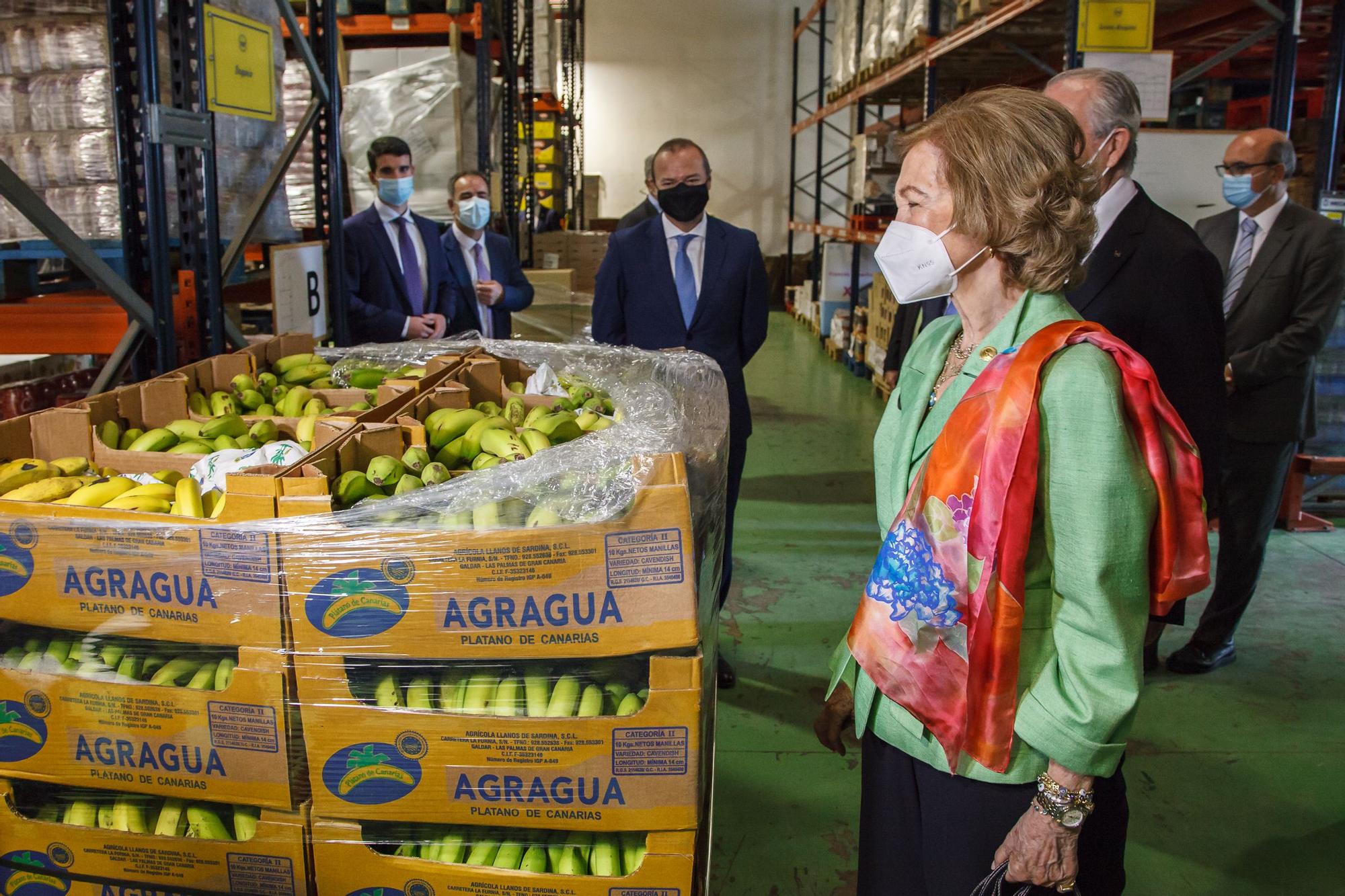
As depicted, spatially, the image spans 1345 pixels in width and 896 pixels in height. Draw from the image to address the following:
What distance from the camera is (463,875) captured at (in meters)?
1.64

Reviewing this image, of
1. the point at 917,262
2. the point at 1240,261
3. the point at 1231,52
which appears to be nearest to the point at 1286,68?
the point at 1231,52

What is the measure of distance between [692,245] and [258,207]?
156 centimetres

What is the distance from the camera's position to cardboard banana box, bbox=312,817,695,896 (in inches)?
64.1

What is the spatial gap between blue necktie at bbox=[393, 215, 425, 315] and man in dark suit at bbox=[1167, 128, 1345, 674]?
340cm

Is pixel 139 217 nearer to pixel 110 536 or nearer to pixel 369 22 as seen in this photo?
pixel 110 536

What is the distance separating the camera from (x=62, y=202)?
10.8ft

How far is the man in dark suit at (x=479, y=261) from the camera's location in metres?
4.80

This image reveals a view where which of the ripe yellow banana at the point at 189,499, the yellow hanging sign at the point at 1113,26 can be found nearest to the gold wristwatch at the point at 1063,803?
the ripe yellow banana at the point at 189,499

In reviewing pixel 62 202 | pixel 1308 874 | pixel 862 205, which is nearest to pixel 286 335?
pixel 62 202

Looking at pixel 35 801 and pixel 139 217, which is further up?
pixel 139 217

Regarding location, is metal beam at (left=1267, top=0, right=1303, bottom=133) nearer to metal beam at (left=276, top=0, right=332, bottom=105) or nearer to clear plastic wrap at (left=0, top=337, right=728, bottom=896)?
metal beam at (left=276, top=0, right=332, bottom=105)

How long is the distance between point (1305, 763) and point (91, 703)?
3.41m

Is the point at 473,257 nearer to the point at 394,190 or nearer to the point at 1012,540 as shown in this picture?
the point at 394,190

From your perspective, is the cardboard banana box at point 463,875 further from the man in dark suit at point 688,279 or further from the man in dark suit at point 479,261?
the man in dark suit at point 479,261
